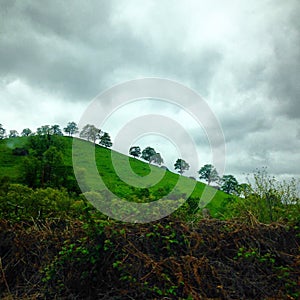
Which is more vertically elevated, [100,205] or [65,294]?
[100,205]

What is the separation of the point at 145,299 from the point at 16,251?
94.3 inches

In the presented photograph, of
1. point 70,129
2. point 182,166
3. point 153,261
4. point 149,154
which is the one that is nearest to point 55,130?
point 70,129

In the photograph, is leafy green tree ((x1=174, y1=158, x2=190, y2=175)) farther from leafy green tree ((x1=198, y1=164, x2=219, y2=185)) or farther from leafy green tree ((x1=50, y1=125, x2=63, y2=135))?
leafy green tree ((x1=50, y1=125, x2=63, y2=135))

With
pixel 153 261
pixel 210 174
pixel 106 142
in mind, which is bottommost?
pixel 153 261

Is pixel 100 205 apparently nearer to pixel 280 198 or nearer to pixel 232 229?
pixel 232 229

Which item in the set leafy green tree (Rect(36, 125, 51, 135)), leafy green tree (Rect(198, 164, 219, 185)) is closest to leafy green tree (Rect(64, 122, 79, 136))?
leafy green tree (Rect(36, 125, 51, 135))

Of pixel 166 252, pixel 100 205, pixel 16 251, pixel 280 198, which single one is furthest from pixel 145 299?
pixel 280 198

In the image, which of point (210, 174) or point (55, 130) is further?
point (55, 130)

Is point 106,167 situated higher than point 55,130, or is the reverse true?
point 55,130

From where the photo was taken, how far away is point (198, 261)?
14.2 feet

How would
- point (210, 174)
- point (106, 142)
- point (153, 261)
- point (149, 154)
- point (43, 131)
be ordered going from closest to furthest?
point (153, 261) < point (210, 174) < point (149, 154) < point (43, 131) < point (106, 142)

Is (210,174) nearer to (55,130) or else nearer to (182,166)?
(182,166)

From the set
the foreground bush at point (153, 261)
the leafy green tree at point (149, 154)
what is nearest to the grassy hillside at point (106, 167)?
the leafy green tree at point (149, 154)

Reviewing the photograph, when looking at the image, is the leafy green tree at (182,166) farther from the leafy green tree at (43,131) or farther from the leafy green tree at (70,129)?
the leafy green tree at (70,129)
